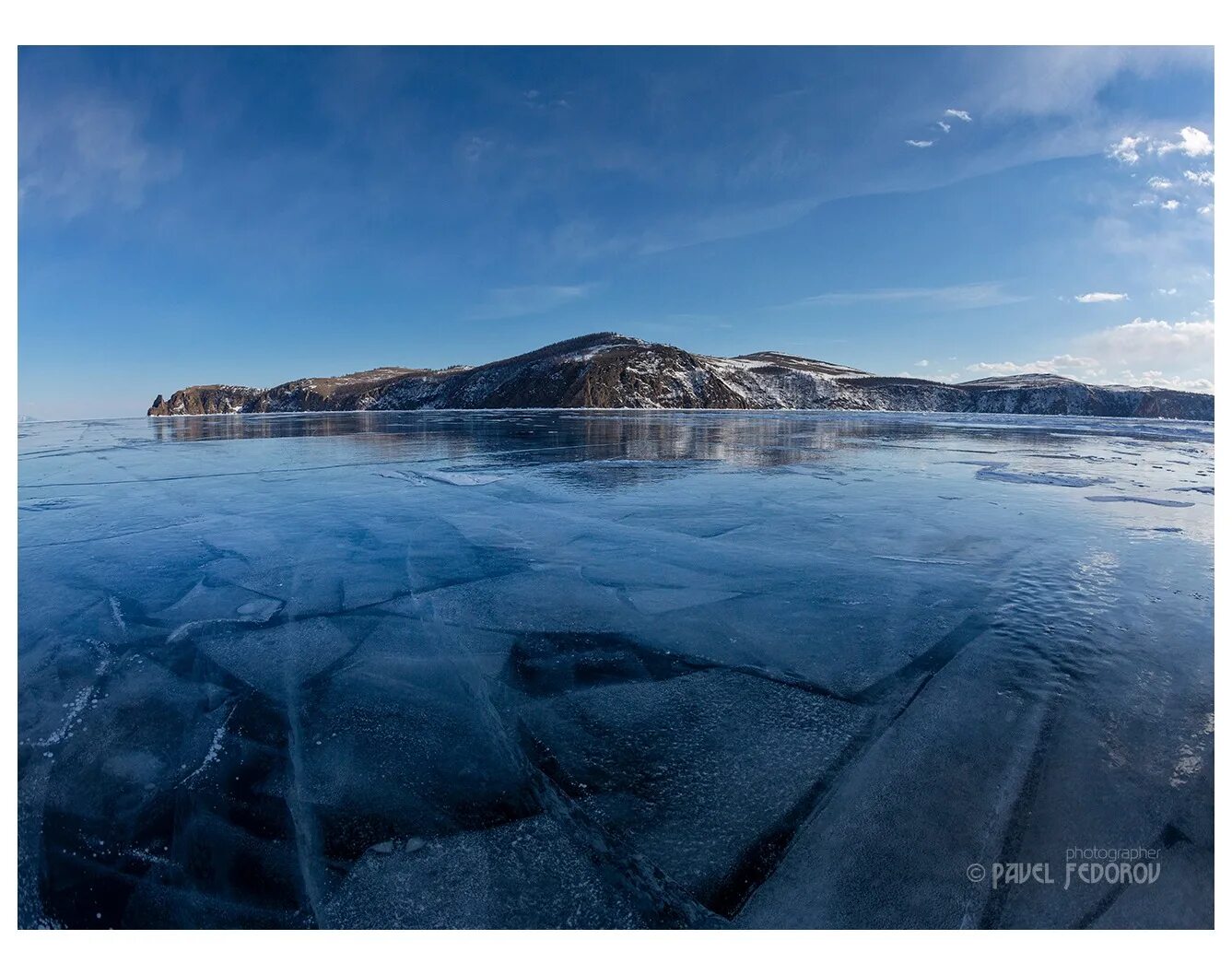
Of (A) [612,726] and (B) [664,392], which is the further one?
(B) [664,392]

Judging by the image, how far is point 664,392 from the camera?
115m

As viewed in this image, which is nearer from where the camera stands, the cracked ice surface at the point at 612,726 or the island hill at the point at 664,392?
the cracked ice surface at the point at 612,726

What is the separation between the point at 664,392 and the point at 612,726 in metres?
115

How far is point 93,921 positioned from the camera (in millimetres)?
2098

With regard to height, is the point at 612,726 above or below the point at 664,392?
below

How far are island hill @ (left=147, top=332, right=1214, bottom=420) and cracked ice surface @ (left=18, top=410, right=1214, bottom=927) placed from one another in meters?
99.8

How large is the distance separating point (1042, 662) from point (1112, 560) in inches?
119

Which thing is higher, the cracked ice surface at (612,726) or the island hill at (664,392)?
the island hill at (664,392)

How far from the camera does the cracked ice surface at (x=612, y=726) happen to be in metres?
2.10

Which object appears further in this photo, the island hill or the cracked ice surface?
the island hill

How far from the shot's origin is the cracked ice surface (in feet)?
6.89

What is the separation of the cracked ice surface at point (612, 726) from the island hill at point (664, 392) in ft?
327

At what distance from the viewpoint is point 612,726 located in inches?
117
